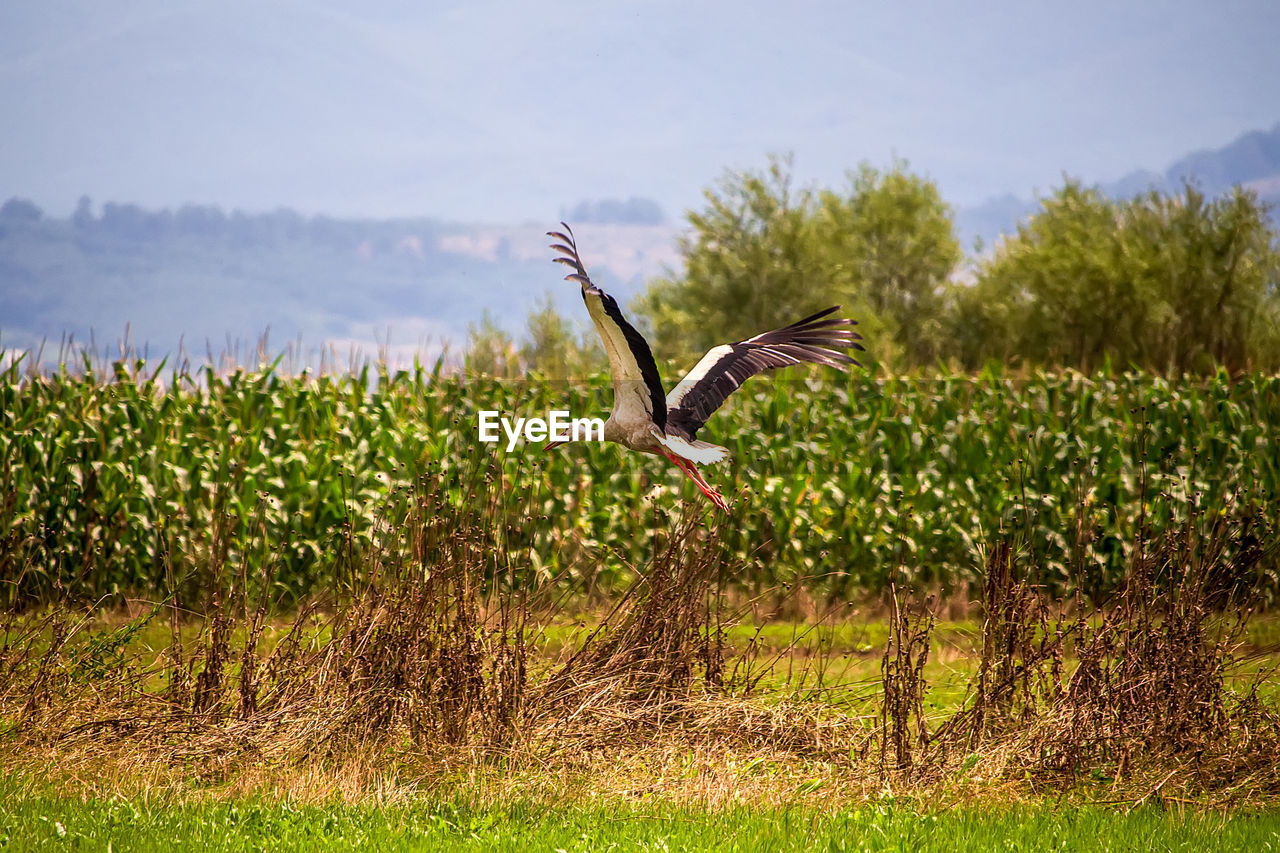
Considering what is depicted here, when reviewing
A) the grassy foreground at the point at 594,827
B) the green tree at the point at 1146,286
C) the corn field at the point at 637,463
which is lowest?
the grassy foreground at the point at 594,827

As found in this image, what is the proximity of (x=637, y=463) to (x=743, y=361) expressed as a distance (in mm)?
5384

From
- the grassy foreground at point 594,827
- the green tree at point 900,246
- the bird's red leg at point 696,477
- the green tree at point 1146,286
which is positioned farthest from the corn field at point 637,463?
the green tree at point 900,246

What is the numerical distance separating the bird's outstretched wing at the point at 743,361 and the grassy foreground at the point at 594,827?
1.68 m

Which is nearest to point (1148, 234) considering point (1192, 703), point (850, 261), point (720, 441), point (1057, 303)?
point (1057, 303)

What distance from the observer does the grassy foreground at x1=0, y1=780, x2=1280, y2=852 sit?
421 centimetres

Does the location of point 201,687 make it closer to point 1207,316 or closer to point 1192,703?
point 1192,703

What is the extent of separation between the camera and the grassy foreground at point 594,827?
4.21m

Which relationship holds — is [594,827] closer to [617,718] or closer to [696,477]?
[617,718]

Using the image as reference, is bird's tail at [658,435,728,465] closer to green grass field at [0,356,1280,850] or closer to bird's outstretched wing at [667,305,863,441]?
bird's outstretched wing at [667,305,863,441]

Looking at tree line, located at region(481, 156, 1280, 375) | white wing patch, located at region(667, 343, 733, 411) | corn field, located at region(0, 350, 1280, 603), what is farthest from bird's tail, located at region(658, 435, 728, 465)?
tree line, located at region(481, 156, 1280, 375)

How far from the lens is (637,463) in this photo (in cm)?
988

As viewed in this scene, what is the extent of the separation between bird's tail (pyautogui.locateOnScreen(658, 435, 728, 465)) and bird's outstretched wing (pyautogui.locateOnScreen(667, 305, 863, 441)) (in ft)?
0.47

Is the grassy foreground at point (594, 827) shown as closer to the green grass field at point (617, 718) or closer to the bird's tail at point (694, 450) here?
the green grass field at point (617, 718)

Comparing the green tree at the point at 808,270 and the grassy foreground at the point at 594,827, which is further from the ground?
the green tree at the point at 808,270
